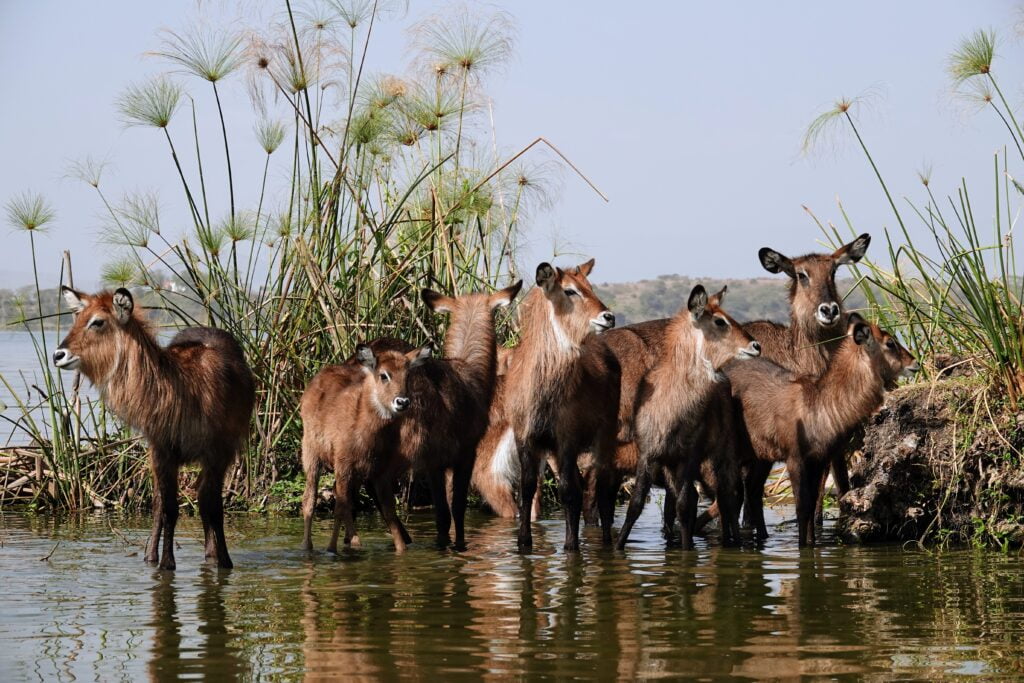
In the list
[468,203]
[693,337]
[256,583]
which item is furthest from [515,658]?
[468,203]

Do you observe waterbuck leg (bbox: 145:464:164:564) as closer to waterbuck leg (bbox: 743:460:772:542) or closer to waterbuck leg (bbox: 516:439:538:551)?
waterbuck leg (bbox: 516:439:538:551)

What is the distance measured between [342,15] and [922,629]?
7.32m

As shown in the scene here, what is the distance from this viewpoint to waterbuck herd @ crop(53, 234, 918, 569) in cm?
823

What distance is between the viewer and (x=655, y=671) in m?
5.49

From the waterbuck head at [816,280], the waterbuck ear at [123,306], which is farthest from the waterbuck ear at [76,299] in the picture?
the waterbuck head at [816,280]

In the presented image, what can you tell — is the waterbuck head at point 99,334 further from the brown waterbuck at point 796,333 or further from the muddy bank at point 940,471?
the muddy bank at point 940,471

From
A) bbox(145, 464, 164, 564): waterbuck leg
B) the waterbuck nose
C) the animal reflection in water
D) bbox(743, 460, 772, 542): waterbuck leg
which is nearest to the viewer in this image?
the animal reflection in water

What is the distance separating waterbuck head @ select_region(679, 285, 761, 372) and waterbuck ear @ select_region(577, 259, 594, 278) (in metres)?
0.76

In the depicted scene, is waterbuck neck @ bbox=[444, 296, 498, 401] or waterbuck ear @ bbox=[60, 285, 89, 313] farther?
waterbuck neck @ bbox=[444, 296, 498, 401]

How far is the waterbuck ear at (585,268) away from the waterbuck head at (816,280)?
125cm

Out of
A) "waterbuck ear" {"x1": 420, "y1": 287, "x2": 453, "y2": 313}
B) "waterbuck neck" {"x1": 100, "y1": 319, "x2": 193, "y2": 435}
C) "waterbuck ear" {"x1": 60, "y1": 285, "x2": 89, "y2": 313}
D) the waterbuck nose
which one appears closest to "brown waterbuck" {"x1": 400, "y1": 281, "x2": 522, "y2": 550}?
"waterbuck ear" {"x1": 420, "y1": 287, "x2": 453, "y2": 313}

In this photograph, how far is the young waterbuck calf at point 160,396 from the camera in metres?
8.05

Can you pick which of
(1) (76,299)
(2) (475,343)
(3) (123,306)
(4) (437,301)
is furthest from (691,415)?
(1) (76,299)

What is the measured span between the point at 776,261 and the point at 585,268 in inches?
57.7
